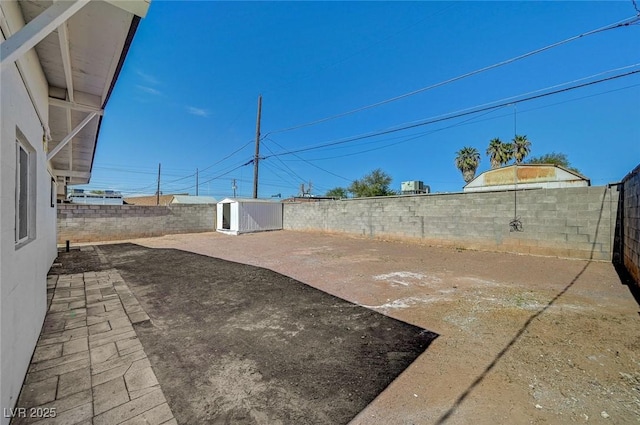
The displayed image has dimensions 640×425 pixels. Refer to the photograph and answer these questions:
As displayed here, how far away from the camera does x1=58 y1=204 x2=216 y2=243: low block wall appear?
10.8 metres

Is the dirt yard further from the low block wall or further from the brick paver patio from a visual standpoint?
the low block wall

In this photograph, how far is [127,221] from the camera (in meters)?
12.2

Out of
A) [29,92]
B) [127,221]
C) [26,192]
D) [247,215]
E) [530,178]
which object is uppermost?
[530,178]

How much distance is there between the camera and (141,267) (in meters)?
6.20

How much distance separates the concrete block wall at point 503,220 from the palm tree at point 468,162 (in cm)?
1771

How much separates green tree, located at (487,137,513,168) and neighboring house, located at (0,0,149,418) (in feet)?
88.4

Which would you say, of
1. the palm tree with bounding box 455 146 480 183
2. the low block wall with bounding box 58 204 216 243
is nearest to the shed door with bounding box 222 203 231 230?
the low block wall with bounding box 58 204 216 243

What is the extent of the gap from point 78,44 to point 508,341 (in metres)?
5.07

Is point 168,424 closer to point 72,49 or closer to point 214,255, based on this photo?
point 72,49

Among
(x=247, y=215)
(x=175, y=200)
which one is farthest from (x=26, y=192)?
(x=175, y=200)

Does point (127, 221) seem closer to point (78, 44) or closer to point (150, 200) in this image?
point (78, 44)

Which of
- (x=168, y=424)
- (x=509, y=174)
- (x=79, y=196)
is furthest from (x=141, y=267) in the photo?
(x=79, y=196)

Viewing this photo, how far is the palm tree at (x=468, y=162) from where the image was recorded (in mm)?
24281

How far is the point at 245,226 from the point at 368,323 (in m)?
12.1
